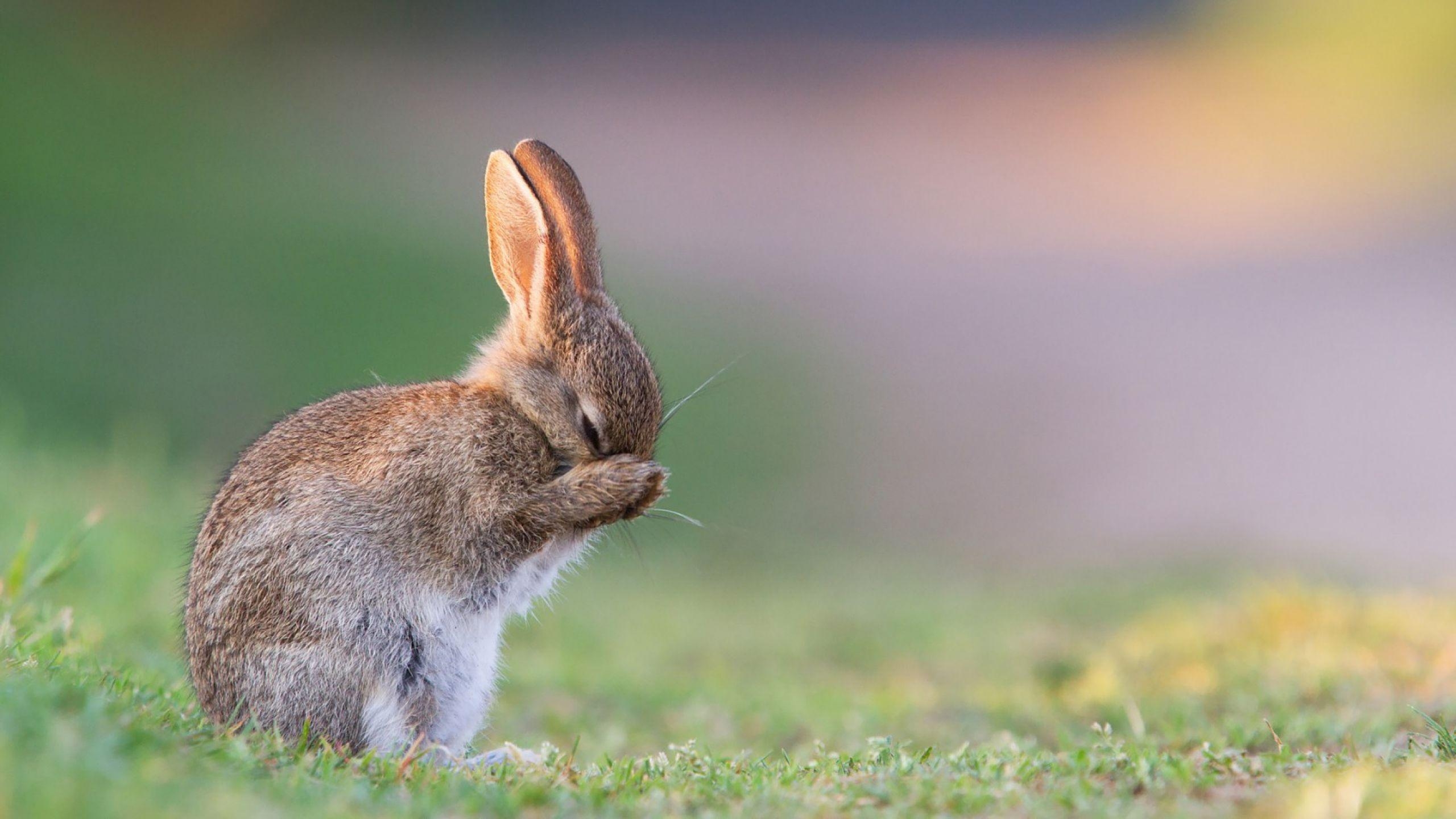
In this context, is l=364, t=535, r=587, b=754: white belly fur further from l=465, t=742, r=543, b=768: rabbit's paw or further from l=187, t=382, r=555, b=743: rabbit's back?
l=465, t=742, r=543, b=768: rabbit's paw

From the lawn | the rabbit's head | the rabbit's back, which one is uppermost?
the rabbit's head

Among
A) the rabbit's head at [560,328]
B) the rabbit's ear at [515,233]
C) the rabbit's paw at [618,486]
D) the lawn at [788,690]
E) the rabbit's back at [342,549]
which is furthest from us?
the rabbit's ear at [515,233]

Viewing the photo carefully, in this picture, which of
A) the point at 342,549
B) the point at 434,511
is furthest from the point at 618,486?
the point at 342,549

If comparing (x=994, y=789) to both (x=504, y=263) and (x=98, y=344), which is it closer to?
(x=504, y=263)

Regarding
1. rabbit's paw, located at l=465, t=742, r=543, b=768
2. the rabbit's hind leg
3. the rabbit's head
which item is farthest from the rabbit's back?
rabbit's paw, located at l=465, t=742, r=543, b=768

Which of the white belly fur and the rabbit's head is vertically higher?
the rabbit's head

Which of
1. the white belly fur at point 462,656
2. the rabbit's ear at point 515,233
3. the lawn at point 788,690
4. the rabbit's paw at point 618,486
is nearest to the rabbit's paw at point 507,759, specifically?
the lawn at point 788,690

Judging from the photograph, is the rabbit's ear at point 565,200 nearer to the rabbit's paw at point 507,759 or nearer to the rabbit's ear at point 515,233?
the rabbit's ear at point 515,233
